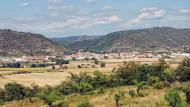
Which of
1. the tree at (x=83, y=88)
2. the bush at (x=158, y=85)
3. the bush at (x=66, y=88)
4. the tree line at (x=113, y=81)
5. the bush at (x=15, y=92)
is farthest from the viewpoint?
the bush at (x=66, y=88)

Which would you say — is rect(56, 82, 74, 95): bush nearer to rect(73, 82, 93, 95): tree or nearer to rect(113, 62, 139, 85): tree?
rect(73, 82, 93, 95): tree

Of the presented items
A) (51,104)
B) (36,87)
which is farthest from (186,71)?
(51,104)

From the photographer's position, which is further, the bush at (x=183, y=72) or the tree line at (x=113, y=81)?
the bush at (x=183, y=72)

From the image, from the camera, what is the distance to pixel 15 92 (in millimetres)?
116750

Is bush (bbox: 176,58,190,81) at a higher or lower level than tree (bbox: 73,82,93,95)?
higher

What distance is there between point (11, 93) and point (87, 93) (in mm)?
24218

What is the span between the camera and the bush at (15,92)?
11544 centimetres

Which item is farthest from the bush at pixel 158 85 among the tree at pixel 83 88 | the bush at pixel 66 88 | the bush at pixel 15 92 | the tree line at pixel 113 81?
the bush at pixel 15 92

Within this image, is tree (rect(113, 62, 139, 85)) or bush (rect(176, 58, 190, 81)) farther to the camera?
tree (rect(113, 62, 139, 85))

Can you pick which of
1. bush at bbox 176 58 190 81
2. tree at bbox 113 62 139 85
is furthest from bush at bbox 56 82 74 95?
bush at bbox 176 58 190 81

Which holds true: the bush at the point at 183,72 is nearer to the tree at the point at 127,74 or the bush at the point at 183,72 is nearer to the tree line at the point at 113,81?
the tree line at the point at 113,81

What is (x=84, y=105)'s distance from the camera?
65812 mm

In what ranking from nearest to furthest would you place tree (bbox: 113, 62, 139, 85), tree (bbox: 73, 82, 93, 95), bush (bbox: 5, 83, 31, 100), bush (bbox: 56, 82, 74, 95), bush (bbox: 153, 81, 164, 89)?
1. bush (bbox: 153, 81, 164, 89)
2. tree (bbox: 73, 82, 93, 95)
3. bush (bbox: 5, 83, 31, 100)
4. bush (bbox: 56, 82, 74, 95)
5. tree (bbox: 113, 62, 139, 85)

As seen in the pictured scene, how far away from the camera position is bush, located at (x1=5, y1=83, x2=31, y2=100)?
115 meters
